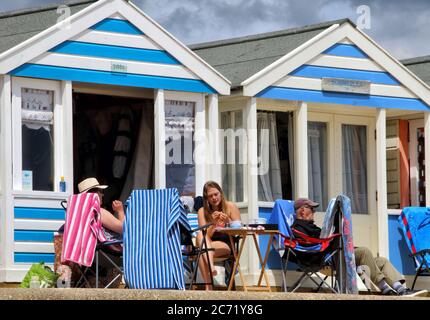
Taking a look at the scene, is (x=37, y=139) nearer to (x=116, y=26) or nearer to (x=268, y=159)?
(x=116, y=26)

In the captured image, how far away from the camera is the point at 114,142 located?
18031 mm

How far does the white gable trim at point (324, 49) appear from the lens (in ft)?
58.3

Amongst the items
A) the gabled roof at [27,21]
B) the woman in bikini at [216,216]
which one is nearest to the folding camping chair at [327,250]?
the woman in bikini at [216,216]

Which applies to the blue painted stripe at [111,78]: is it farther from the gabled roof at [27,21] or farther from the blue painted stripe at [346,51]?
the blue painted stripe at [346,51]

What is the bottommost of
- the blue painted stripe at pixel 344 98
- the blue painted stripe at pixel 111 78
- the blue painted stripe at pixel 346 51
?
the blue painted stripe at pixel 344 98

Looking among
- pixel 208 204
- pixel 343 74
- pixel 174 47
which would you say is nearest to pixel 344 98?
pixel 343 74

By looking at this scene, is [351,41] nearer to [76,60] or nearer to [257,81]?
[257,81]

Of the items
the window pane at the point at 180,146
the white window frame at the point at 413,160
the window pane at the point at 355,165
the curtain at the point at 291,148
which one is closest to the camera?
the window pane at the point at 180,146

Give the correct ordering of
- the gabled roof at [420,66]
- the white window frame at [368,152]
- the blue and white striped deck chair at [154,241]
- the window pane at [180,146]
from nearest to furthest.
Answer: the blue and white striped deck chair at [154,241] < the window pane at [180,146] < the white window frame at [368,152] < the gabled roof at [420,66]

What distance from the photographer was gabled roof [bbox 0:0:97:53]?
644 inches

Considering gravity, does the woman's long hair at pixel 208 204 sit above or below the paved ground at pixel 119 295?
above

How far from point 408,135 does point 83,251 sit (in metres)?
6.19

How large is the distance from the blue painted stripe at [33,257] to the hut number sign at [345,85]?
13.6 ft
